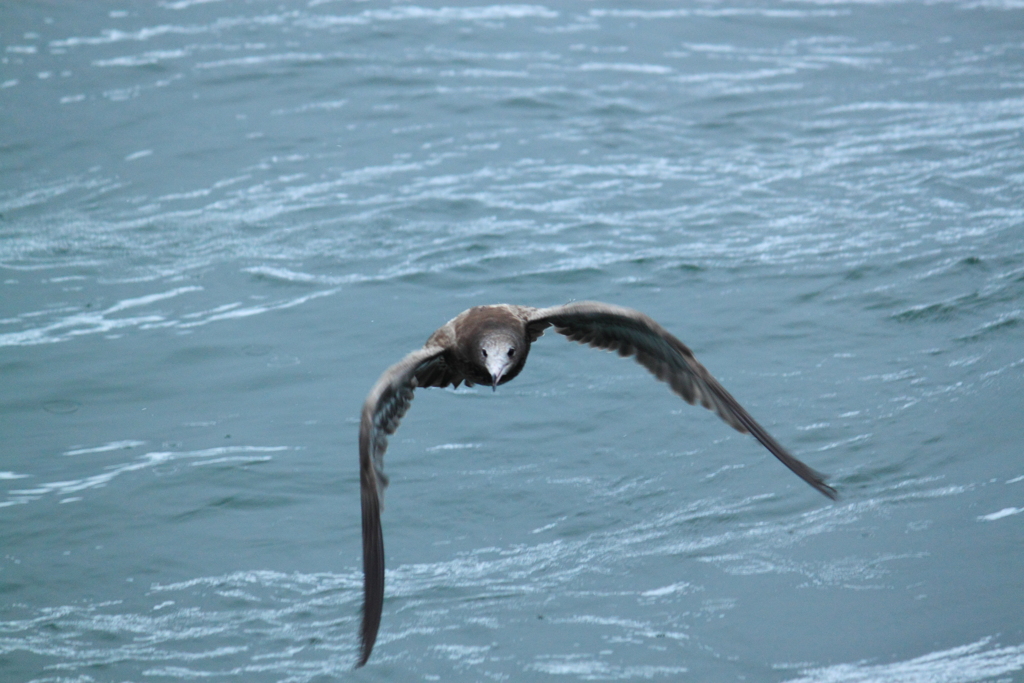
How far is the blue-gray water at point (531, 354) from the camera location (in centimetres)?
712

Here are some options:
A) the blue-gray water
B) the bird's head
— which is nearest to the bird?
the bird's head

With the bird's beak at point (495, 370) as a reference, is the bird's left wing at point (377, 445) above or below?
below

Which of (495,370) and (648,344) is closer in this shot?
(495,370)

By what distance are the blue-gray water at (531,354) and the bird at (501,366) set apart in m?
1.58

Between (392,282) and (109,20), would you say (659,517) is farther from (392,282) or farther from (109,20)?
(109,20)

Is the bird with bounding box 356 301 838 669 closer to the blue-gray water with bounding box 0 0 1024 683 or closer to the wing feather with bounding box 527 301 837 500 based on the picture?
the wing feather with bounding box 527 301 837 500

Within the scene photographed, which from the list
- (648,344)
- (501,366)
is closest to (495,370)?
(501,366)

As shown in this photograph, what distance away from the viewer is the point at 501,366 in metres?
5.58

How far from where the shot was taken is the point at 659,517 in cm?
809

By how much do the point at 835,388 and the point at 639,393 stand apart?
1.47 m

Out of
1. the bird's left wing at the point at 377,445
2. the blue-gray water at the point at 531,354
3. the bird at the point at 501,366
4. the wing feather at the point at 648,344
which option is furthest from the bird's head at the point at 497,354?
the blue-gray water at the point at 531,354

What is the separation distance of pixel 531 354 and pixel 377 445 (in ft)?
15.2

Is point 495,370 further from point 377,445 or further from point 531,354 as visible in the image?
point 531,354

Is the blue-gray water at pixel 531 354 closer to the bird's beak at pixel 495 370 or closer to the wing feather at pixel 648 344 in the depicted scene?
the wing feather at pixel 648 344
